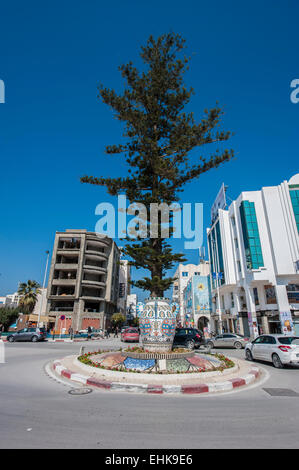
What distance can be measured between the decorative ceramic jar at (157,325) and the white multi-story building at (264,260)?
2242 cm

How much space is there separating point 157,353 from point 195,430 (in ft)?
15.5

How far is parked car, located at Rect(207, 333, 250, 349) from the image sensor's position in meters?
20.0

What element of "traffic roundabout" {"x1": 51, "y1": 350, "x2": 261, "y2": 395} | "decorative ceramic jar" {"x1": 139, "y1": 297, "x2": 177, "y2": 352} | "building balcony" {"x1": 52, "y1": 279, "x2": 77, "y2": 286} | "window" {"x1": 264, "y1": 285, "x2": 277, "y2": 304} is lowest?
"traffic roundabout" {"x1": 51, "y1": 350, "x2": 261, "y2": 395}

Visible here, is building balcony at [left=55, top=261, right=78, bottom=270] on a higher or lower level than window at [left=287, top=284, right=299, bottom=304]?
higher

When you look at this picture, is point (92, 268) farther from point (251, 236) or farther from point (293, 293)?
point (293, 293)

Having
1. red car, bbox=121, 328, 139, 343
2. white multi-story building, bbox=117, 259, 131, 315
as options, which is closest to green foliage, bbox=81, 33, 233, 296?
red car, bbox=121, 328, 139, 343

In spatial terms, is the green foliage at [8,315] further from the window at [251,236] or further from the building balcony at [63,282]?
the window at [251,236]

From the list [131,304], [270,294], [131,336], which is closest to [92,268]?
[131,336]

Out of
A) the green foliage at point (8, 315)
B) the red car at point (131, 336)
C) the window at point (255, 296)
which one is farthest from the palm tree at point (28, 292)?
the window at point (255, 296)

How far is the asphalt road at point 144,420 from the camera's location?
3422 mm

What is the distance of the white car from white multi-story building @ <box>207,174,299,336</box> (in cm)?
1695

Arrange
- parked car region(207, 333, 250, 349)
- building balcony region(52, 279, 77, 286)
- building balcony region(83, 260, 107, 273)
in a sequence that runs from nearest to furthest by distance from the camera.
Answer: parked car region(207, 333, 250, 349) < building balcony region(52, 279, 77, 286) < building balcony region(83, 260, 107, 273)

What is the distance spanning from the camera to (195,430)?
385 cm

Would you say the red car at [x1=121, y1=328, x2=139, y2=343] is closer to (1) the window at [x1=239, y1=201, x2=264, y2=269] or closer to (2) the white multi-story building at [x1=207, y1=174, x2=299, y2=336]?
(2) the white multi-story building at [x1=207, y1=174, x2=299, y2=336]
